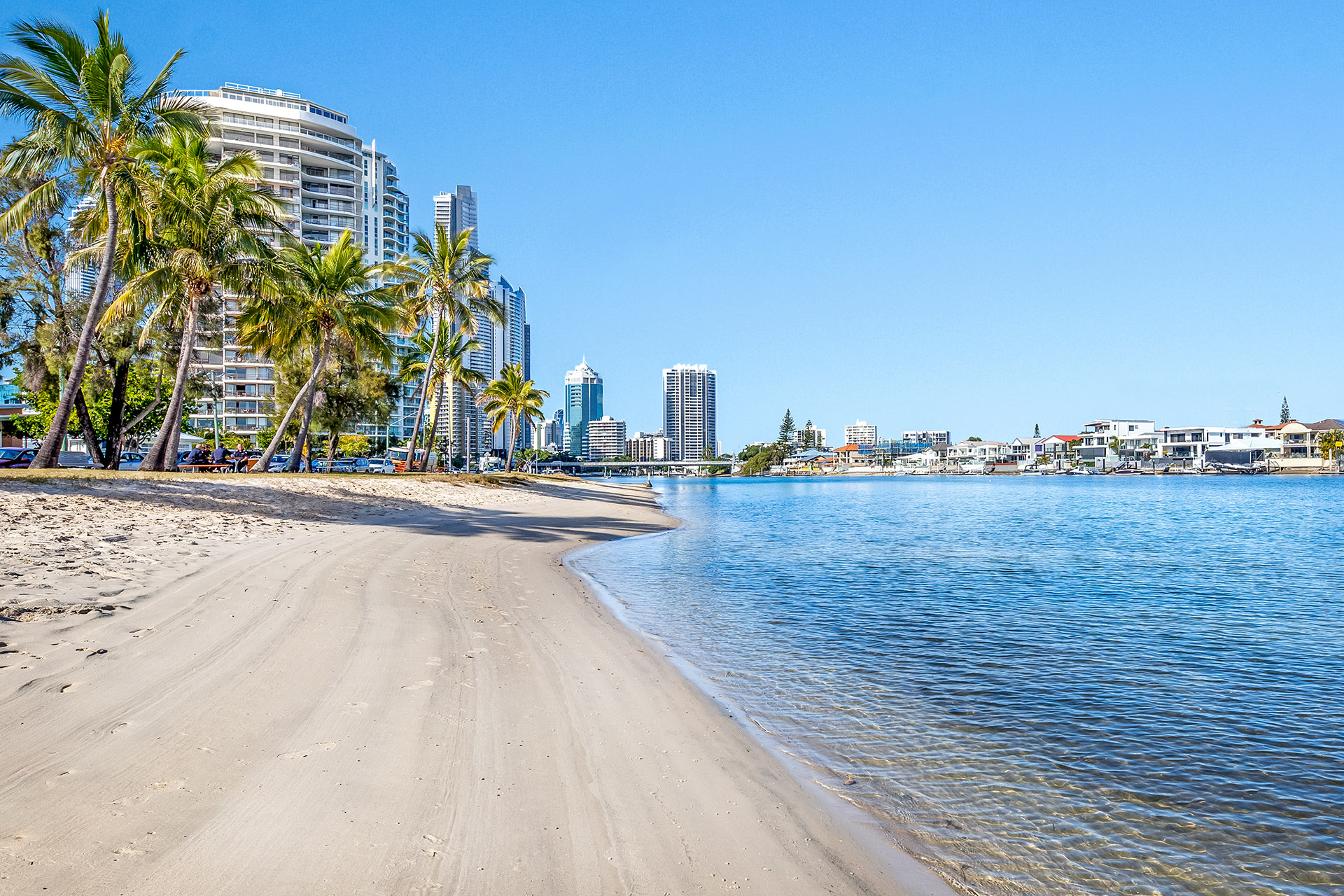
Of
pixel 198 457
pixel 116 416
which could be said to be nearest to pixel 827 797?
pixel 116 416

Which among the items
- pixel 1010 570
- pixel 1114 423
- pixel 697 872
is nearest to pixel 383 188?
pixel 1010 570

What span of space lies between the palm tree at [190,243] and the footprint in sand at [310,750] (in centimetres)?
2757

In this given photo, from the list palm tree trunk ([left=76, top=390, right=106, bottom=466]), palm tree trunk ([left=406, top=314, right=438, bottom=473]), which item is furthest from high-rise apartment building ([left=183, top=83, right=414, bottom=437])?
palm tree trunk ([left=76, top=390, right=106, bottom=466])

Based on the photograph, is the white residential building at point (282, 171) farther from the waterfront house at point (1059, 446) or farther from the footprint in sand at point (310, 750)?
the waterfront house at point (1059, 446)

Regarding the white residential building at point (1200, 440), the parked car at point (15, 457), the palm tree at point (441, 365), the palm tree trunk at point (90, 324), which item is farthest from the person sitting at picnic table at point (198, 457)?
the white residential building at point (1200, 440)

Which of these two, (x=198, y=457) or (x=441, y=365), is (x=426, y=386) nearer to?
(x=441, y=365)

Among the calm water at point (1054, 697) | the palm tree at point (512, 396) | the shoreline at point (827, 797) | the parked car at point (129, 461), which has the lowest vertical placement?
the calm water at point (1054, 697)

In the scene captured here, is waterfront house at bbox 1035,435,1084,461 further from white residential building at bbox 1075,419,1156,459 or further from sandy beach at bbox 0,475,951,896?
sandy beach at bbox 0,475,951,896

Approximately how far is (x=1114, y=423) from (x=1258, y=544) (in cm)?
17316

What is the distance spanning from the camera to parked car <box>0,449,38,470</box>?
34803mm

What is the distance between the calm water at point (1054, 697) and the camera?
4.64 m

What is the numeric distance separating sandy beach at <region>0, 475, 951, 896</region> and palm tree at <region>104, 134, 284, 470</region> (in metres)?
20.4

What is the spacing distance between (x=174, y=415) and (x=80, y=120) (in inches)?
457

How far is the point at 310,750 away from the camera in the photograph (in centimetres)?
483
